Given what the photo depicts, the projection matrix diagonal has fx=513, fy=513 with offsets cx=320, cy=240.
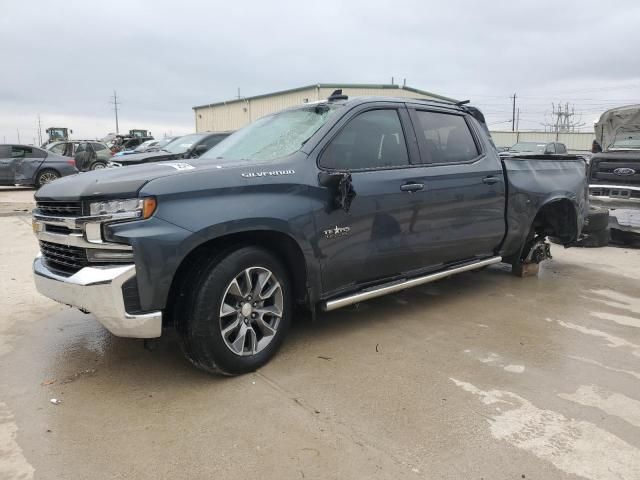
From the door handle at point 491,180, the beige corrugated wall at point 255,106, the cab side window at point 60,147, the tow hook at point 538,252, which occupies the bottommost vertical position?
the tow hook at point 538,252

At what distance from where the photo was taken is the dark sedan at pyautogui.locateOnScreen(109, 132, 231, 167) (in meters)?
10.9

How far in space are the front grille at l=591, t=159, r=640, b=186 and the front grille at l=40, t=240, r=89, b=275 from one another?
8.54 metres

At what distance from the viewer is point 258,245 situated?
11.2 feet

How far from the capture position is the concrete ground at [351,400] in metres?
2.47

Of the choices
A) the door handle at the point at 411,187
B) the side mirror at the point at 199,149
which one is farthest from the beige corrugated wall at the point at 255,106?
the door handle at the point at 411,187

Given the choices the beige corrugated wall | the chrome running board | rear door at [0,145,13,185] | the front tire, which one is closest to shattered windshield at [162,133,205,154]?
rear door at [0,145,13,185]

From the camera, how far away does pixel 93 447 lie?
2.60 m

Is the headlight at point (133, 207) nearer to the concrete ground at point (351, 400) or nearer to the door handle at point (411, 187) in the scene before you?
the concrete ground at point (351, 400)

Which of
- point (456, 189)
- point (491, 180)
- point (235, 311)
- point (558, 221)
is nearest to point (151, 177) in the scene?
point (235, 311)

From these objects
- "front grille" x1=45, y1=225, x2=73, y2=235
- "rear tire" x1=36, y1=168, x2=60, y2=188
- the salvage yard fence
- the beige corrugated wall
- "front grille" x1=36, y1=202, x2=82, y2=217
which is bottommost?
"front grille" x1=45, y1=225, x2=73, y2=235

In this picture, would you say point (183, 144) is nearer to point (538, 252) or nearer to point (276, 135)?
point (276, 135)

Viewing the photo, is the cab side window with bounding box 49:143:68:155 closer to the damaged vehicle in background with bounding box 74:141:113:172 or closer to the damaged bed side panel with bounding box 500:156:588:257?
the damaged vehicle in background with bounding box 74:141:113:172

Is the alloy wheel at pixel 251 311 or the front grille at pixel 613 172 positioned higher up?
the front grille at pixel 613 172

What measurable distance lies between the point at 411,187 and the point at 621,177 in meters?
6.26
